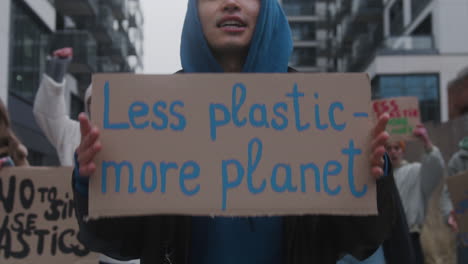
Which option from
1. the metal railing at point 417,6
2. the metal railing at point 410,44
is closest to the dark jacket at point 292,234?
the metal railing at point 410,44

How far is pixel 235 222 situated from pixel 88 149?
0.49 m

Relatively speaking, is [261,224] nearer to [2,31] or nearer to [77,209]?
[77,209]

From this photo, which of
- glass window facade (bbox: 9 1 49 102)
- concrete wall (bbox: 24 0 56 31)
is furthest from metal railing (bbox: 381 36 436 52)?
glass window facade (bbox: 9 1 49 102)

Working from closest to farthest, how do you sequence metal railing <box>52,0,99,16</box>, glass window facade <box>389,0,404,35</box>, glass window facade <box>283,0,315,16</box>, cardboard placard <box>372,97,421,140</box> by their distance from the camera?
cardboard placard <box>372,97,421,140</box>
metal railing <box>52,0,99,16</box>
glass window facade <box>389,0,404,35</box>
glass window facade <box>283,0,315,16</box>

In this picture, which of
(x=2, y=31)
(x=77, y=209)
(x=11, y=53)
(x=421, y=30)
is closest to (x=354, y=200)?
(x=77, y=209)

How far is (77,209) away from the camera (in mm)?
1660

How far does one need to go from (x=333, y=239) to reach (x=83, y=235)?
743mm

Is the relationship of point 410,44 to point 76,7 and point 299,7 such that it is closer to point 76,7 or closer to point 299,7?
point 76,7

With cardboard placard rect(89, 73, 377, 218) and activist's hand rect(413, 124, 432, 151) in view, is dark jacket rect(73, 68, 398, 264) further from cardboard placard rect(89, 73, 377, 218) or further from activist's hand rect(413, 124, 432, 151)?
activist's hand rect(413, 124, 432, 151)

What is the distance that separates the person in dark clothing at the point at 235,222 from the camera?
5.29ft

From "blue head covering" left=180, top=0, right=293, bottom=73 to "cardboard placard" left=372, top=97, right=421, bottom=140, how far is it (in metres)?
3.87

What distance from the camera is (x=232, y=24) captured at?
1.80 meters

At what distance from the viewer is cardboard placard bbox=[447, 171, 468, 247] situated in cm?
368

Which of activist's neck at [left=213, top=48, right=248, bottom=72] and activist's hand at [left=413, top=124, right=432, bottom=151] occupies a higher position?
activist's neck at [left=213, top=48, right=248, bottom=72]
